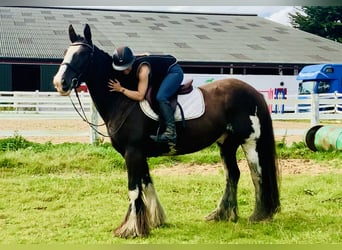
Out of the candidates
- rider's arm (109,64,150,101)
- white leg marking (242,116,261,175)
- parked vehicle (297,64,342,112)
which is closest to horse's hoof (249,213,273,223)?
white leg marking (242,116,261,175)

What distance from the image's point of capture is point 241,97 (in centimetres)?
438

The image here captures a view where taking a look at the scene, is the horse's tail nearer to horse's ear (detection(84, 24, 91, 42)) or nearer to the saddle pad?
the saddle pad

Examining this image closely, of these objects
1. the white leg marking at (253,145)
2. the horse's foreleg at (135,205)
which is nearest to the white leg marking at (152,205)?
the horse's foreleg at (135,205)

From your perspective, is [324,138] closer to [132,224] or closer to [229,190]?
[229,190]

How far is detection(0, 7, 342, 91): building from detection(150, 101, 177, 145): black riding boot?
580 inches

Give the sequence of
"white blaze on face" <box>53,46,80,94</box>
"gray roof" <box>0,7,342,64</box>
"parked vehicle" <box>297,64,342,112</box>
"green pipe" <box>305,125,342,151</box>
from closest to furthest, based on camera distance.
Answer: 1. "white blaze on face" <box>53,46,80,94</box>
2. "green pipe" <box>305,125,342,151</box>
3. "parked vehicle" <box>297,64,342,112</box>
4. "gray roof" <box>0,7,342,64</box>

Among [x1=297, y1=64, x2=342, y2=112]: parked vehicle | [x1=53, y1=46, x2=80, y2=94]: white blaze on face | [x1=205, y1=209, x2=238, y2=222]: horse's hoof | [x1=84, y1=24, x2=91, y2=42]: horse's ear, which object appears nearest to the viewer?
[x1=53, y1=46, x2=80, y2=94]: white blaze on face

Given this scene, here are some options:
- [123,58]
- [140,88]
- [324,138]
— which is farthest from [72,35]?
[324,138]

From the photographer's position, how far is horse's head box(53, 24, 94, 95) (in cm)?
358

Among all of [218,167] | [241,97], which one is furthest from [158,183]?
[241,97]

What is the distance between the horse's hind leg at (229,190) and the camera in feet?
Answer: 14.9

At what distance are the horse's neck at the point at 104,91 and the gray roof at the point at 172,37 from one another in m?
14.4

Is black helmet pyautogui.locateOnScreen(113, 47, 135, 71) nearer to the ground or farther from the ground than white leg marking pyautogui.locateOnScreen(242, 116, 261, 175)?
farther from the ground

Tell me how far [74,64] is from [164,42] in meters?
18.2
